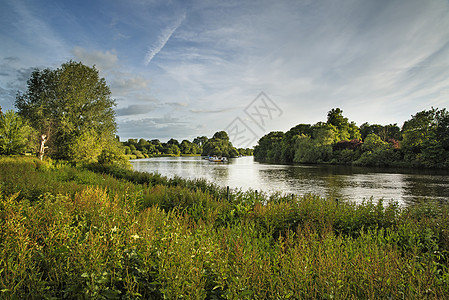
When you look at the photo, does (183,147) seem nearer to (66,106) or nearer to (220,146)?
(220,146)

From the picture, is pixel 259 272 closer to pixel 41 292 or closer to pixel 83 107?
pixel 41 292

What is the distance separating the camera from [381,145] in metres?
48.2

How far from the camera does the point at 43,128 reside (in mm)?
23969

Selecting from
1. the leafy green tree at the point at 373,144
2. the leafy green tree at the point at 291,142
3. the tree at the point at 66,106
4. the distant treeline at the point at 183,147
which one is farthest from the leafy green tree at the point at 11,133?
the distant treeline at the point at 183,147

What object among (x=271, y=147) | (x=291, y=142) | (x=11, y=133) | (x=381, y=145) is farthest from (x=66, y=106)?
(x=271, y=147)

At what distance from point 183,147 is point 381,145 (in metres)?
126

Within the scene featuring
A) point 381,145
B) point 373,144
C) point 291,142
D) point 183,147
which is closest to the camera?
point 381,145

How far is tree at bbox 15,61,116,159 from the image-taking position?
2409cm

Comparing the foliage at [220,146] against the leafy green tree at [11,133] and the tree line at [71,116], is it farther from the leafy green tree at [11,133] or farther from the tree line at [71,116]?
the leafy green tree at [11,133]

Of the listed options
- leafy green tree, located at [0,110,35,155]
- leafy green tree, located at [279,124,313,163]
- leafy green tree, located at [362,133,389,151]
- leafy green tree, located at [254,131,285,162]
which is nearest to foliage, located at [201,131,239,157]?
leafy green tree, located at [254,131,285,162]

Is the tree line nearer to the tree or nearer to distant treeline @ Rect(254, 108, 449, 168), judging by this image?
→ the tree

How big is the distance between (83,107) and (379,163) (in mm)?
51092

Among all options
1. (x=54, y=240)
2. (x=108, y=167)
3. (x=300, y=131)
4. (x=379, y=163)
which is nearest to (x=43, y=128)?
(x=108, y=167)

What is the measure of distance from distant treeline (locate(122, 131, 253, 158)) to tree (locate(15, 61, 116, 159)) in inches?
2719
